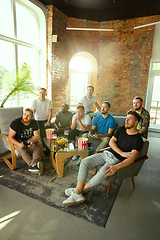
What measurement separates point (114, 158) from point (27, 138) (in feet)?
5.45

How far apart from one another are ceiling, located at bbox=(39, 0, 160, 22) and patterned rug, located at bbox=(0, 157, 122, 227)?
487 cm

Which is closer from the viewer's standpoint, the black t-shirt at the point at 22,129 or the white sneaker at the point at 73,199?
the white sneaker at the point at 73,199

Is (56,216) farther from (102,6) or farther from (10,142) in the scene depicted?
(102,6)

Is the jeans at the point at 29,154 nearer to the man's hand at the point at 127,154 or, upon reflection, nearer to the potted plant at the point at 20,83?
the man's hand at the point at 127,154

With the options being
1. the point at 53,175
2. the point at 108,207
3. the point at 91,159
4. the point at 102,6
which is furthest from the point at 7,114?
the point at 102,6

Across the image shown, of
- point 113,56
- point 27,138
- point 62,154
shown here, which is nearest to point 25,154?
point 27,138

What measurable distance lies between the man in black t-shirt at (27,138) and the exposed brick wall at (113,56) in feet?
8.89

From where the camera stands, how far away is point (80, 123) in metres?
3.45

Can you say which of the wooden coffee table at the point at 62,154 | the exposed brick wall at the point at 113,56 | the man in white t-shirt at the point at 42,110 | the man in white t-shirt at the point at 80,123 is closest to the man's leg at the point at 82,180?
the wooden coffee table at the point at 62,154

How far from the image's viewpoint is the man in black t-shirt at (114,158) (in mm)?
2268

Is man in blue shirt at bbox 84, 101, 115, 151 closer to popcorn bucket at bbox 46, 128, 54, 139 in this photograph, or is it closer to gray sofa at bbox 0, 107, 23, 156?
popcorn bucket at bbox 46, 128, 54, 139

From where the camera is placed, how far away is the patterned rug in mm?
2135

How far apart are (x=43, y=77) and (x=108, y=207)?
14.9 feet

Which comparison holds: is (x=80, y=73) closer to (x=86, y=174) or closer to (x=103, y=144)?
→ (x=103, y=144)
